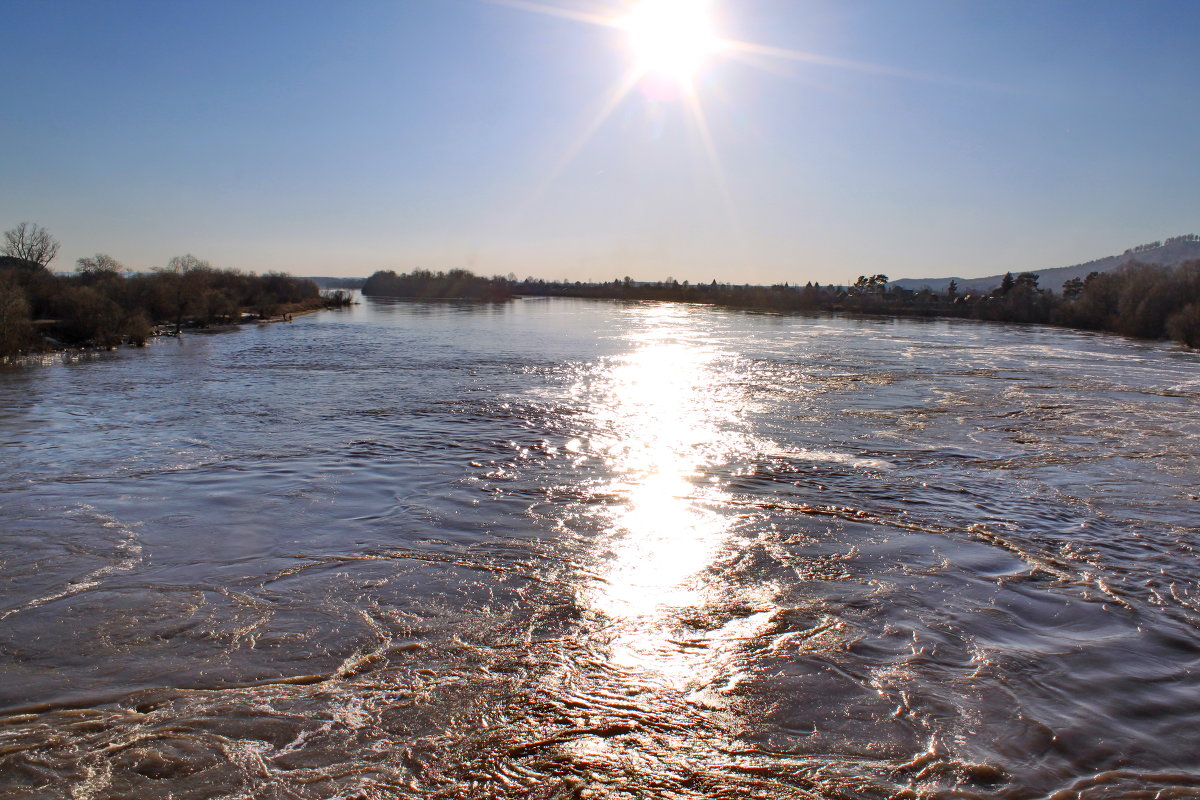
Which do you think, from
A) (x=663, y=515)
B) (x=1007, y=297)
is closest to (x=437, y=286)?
(x=1007, y=297)

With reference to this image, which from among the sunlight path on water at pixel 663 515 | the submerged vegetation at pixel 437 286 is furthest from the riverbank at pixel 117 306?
the submerged vegetation at pixel 437 286

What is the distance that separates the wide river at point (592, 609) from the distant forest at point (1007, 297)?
4121 centimetres

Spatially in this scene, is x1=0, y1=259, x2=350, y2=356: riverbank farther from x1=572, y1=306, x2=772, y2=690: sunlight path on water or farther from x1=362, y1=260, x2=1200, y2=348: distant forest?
x1=362, y1=260, x2=1200, y2=348: distant forest

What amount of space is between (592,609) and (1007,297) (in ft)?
268

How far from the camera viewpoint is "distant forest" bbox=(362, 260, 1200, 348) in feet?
160

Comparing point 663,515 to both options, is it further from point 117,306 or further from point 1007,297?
point 1007,297

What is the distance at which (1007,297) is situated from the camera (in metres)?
76.1

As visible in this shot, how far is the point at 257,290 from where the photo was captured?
70.9 m

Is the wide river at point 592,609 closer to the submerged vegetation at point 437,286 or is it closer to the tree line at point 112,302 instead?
the tree line at point 112,302

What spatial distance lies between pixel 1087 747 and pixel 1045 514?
5.52 metres

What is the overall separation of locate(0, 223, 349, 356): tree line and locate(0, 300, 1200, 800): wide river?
1566cm

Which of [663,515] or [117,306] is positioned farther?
[117,306]

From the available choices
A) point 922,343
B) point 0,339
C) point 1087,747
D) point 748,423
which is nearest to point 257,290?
point 0,339

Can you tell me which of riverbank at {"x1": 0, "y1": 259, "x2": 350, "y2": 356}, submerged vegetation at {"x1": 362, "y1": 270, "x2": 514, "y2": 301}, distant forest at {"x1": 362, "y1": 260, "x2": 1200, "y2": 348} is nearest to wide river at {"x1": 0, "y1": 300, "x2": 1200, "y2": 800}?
riverbank at {"x1": 0, "y1": 259, "x2": 350, "y2": 356}
